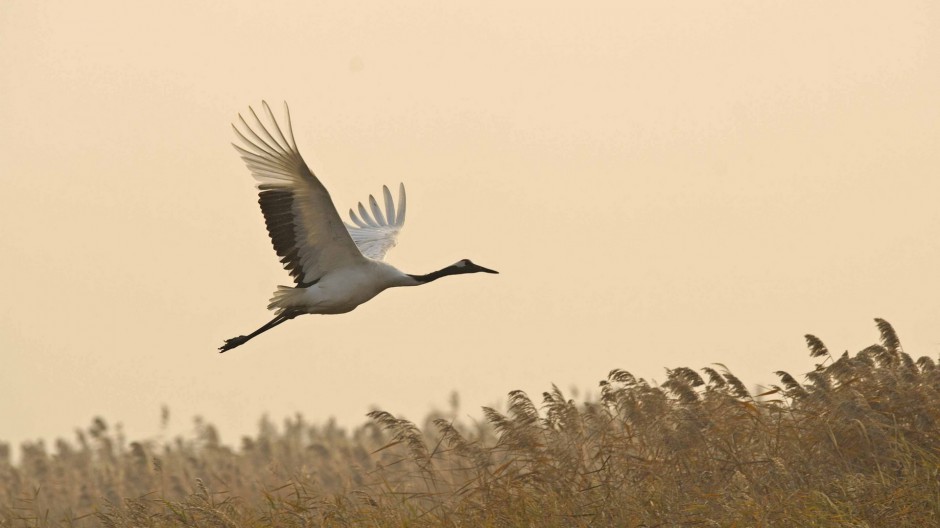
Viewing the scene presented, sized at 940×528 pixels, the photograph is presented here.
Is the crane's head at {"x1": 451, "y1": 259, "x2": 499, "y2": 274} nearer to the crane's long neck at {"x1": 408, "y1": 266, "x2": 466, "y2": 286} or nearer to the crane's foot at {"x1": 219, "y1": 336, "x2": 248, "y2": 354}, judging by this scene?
the crane's long neck at {"x1": 408, "y1": 266, "x2": 466, "y2": 286}

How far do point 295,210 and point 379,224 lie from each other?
9.45ft

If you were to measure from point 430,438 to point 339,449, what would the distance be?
2.12 metres

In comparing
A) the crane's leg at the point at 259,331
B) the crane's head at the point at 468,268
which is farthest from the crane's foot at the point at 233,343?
the crane's head at the point at 468,268

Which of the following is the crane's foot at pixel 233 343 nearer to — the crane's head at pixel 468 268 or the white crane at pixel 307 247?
the white crane at pixel 307 247

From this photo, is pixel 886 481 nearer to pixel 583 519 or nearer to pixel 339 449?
pixel 583 519

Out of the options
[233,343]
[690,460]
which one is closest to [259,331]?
[233,343]

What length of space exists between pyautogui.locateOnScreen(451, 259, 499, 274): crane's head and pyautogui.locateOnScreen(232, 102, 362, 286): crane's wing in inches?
48.6

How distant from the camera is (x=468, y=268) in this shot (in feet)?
36.1

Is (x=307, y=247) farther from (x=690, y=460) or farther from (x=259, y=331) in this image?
(x=690, y=460)

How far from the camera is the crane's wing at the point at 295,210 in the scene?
912cm

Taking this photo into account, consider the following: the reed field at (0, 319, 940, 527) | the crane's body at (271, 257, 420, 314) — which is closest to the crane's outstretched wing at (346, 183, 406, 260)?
the crane's body at (271, 257, 420, 314)

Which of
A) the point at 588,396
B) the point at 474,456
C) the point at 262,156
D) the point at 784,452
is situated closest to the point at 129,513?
the point at 474,456

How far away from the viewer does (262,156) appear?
9203 mm

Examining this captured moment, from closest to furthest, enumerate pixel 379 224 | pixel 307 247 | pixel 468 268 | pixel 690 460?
pixel 690 460 < pixel 307 247 < pixel 468 268 < pixel 379 224
